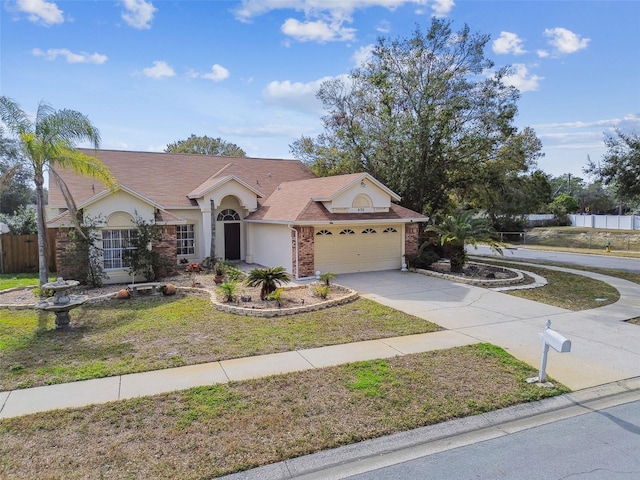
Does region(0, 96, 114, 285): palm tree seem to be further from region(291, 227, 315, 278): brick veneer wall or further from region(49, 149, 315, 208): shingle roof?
region(291, 227, 315, 278): brick veneer wall

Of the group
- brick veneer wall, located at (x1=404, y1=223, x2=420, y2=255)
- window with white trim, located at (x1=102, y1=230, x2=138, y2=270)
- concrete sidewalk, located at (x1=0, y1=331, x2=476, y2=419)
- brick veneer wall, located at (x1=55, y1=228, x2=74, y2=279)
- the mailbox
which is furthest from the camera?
brick veneer wall, located at (x1=404, y1=223, x2=420, y2=255)

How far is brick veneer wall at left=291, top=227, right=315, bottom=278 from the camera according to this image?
1583cm

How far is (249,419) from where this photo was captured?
17.3 feet

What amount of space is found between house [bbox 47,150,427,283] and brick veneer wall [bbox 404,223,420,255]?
44 millimetres

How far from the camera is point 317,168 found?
26516 millimetres

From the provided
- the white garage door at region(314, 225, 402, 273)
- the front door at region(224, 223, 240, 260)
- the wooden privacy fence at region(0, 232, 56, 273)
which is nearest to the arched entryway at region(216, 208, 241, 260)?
the front door at region(224, 223, 240, 260)

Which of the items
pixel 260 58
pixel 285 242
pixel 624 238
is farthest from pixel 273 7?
pixel 624 238

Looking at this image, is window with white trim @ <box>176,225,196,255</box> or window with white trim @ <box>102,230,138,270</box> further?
window with white trim @ <box>176,225,196,255</box>

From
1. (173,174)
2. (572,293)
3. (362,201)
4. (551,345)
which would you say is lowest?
(572,293)

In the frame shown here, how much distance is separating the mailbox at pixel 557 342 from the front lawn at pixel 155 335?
10.1ft

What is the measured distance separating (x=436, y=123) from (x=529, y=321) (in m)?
12.3

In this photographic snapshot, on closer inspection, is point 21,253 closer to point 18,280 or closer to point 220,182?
point 18,280

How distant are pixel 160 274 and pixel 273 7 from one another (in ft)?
32.9

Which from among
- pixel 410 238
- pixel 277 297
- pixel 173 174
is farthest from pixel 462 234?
pixel 173 174
